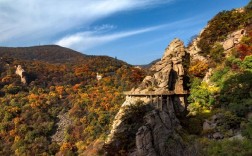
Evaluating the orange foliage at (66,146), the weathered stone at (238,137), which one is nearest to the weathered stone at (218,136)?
the weathered stone at (238,137)

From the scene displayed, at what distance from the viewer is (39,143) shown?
166 feet

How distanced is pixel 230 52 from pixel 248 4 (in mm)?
12650

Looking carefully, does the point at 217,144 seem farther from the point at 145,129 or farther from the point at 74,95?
the point at 74,95

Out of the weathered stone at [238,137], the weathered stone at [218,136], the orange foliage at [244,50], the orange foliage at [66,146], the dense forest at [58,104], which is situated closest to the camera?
the weathered stone at [238,137]

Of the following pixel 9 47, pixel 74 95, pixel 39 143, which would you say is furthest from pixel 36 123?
pixel 9 47

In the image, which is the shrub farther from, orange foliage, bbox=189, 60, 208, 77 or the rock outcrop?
the rock outcrop

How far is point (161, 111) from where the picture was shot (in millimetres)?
26688

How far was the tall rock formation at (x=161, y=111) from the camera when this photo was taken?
22.0 m

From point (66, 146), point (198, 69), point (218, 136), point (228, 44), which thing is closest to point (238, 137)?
point (218, 136)

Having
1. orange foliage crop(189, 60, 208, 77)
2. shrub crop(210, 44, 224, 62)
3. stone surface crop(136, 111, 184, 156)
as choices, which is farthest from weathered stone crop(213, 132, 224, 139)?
shrub crop(210, 44, 224, 62)

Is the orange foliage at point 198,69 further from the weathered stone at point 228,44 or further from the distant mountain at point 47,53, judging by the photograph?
the distant mountain at point 47,53

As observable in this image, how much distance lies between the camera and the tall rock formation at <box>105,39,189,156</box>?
72.0ft

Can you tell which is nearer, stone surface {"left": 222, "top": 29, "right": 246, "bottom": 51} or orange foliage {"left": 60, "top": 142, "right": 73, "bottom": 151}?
stone surface {"left": 222, "top": 29, "right": 246, "bottom": 51}

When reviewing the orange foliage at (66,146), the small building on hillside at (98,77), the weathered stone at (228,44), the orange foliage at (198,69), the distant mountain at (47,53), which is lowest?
the orange foliage at (66,146)
